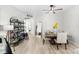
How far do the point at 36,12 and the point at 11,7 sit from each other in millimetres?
650

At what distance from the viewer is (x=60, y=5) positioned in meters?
2.96

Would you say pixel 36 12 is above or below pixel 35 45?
above

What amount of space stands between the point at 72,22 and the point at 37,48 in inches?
45.1

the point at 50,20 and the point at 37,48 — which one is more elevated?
the point at 50,20

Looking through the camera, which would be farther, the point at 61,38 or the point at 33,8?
the point at 61,38

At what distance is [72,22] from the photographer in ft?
9.88

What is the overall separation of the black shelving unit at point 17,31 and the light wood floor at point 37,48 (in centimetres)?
19

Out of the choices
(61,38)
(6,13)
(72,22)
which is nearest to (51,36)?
(61,38)

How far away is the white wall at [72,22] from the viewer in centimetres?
294

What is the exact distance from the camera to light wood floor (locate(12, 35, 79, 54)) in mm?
2998

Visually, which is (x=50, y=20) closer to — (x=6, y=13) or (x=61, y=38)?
(x=61, y=38)
